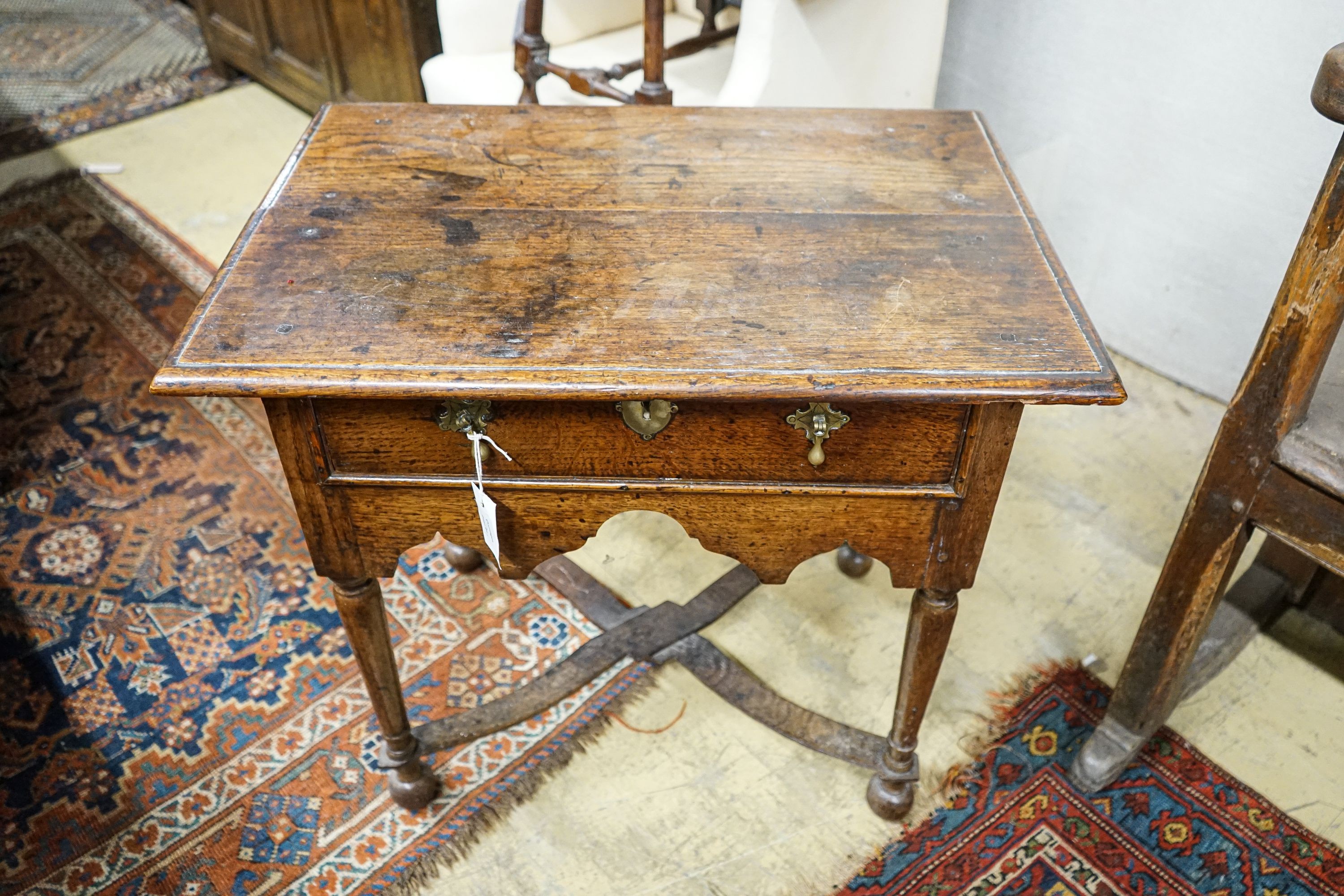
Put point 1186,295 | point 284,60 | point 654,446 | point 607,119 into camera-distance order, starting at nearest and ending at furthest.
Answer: point 654,446 < point 607,119 < point 1186,295 < point 284,60

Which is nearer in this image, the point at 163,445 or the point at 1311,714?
the point at 1311,714

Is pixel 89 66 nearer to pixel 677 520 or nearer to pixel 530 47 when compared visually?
pixel 530 47

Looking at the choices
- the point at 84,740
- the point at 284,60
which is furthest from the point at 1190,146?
the point at 284,60

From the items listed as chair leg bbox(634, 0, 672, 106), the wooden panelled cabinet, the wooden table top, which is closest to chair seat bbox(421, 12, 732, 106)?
chair leg bbox(634, 0, 672, 106)

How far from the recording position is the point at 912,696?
128cm

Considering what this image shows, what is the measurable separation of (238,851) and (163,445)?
1.01 m

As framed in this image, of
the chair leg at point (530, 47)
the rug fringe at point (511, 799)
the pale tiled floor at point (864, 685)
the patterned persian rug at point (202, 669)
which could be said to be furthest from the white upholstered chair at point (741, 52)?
the rug fringe at point (511, 799)

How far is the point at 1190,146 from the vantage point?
2.00 metres

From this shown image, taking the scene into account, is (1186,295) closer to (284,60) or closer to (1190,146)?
(1190,146)

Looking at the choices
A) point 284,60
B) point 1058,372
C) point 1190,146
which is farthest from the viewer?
point 284,60

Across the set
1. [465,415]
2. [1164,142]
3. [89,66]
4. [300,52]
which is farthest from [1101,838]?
[89,66]

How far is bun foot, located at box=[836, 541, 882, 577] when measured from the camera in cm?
177

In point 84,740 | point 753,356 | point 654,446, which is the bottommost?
point 84,740

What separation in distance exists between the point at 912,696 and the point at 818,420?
50cm
